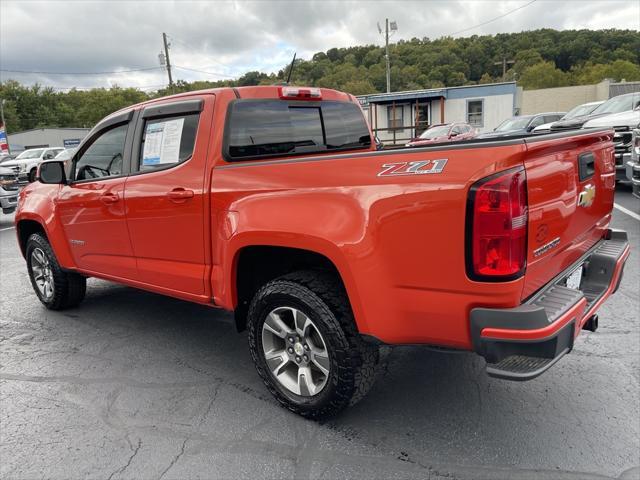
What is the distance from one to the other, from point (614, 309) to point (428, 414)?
2.41 m

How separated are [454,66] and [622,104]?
→ 2104 inches

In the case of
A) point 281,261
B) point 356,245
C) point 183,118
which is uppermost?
point 183,118

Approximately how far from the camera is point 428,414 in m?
2.79

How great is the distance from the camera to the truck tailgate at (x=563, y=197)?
6.64 feet

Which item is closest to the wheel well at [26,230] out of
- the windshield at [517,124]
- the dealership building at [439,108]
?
the windshield at [517,124]

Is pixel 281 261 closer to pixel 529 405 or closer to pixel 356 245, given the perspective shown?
pixel 356 245

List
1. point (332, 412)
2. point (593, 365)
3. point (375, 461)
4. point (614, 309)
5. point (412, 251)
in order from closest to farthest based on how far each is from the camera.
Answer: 1. point (412, 251)
2. point (375, 461)
3. point (332, 412)
4. point (593, 365)
5. point (614, 309)

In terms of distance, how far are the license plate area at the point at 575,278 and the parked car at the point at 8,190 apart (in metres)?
11.8

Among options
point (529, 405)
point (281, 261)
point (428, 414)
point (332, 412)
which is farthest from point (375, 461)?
point (281, 261)

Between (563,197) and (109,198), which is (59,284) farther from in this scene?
(563,197)

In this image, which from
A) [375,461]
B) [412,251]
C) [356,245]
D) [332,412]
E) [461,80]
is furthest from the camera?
[461,80]

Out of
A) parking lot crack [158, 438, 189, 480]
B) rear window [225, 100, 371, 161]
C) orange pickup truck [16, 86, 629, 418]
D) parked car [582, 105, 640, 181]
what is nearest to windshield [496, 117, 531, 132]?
parked car [582, 105, 640, 181]

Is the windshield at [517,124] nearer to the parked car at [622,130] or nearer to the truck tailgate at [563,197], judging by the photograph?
the parked car at [622,130]

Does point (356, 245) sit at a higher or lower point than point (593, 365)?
higher
